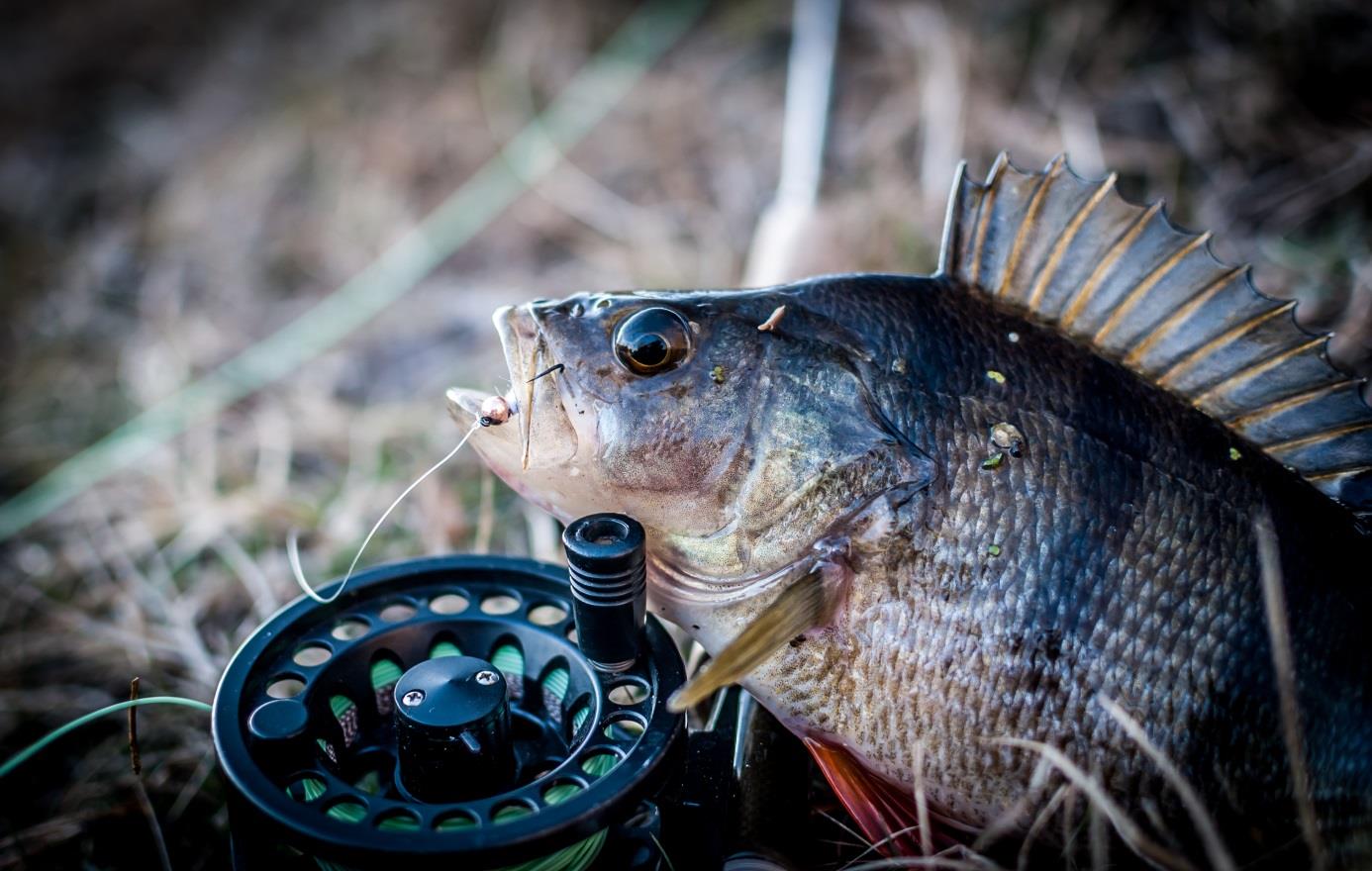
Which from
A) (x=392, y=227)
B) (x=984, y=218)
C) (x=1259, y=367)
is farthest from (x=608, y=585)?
(x=392, y=227)

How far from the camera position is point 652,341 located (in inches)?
70.5

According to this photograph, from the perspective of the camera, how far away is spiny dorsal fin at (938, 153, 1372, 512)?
184cm

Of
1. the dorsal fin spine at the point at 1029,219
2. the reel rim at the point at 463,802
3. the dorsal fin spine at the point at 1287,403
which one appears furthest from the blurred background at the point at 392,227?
the dorsal fin spine at the point at 1287,403

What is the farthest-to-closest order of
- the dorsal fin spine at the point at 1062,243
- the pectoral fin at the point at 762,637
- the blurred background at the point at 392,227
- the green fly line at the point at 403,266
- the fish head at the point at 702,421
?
the green fly line at the point at 403,266 → the blurred background at the point at 392,227 → the dorsal fin spine at the point at 1062,243 → the fish head at the point at 702,421 → the pectoral fin at the point at 762,637

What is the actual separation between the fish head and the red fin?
346 mm

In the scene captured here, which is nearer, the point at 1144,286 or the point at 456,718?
the point at 456,718

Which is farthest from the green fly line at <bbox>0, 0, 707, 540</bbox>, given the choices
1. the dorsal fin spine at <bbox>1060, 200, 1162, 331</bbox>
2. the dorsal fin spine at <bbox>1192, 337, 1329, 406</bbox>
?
the dorsal fin spine at <bbox>1192, 337, 1329, 406</bbox>

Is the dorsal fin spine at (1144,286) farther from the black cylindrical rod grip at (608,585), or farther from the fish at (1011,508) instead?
the black cylindrical rod grip at (608,585)

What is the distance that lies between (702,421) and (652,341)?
0.56 ft

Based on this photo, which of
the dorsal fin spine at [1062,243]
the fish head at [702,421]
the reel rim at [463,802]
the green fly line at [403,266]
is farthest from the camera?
the green fly line at [403,266]

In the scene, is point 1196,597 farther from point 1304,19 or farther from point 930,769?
point 1304,19

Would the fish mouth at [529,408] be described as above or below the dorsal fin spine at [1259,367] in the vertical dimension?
below

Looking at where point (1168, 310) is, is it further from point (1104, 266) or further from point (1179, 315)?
point (1104, 266)

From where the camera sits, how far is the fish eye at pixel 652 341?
1790mm
